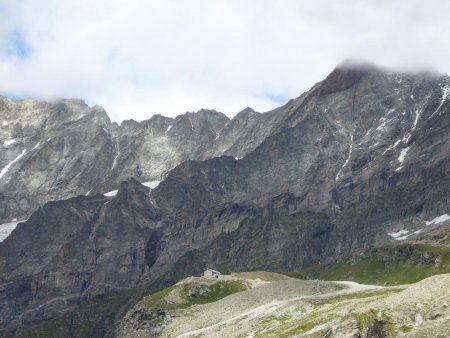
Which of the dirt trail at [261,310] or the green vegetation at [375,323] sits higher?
the dirt trail at [261,310]

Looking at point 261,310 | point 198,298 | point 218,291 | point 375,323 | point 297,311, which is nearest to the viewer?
point 375,323

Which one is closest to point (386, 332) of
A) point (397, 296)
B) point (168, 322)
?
point (397, 296)

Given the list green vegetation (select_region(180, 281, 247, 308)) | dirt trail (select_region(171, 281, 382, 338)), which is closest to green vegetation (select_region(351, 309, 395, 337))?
dirt trail (select_region(171, 281, 382, 338))

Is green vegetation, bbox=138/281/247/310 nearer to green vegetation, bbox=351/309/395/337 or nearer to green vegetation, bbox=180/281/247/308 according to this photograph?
green vegetation, bbox=180/281/247/308

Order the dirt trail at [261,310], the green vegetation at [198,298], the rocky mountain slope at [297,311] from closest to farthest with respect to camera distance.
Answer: the rocky mountain slope at [297,311], the dirt trail at [261,310], the green vegetation at [198,298]

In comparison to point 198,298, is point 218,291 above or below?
above

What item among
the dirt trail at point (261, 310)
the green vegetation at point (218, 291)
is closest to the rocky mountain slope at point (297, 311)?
the dirt trail at point (261, 310)

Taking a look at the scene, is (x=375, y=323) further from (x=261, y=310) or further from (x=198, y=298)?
(x=198, y=298)

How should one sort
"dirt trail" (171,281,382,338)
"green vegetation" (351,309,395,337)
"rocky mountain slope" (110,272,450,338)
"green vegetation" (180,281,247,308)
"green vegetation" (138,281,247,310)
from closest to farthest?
"green vegetation" (351,309,395,337), "rocky mountain slope" (110,272,450,338), "dirt trail" (171,281,382,338), "green vegetation" (180,281,247,308), "green vegetation" (138,281,247,310)

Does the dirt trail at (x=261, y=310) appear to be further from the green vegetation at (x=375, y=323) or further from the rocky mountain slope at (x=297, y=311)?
the green vegetation at (x=375, y=323)

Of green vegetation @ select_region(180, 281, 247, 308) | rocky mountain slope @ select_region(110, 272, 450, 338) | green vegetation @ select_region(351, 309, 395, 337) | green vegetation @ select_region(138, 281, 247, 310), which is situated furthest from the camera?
green vegetation @ select_region(138, 281, 247, 310)

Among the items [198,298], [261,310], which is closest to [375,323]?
[261,310]

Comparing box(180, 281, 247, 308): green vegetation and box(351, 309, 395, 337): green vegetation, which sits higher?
box(180, 281, 247, 308): green vegetation

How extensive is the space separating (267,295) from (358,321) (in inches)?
→ 2707
